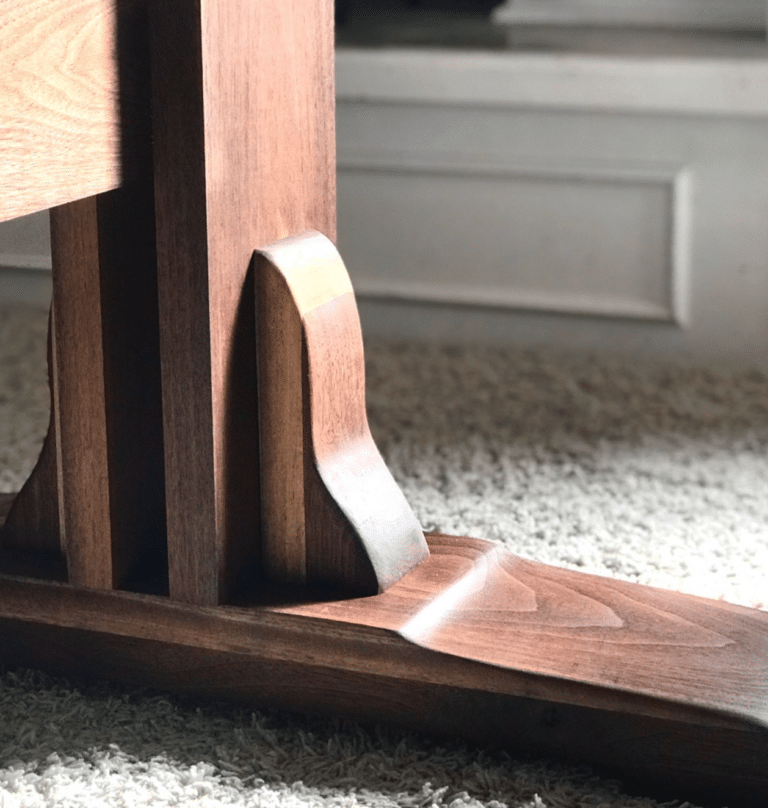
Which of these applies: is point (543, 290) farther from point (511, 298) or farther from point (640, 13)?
point (640, 13)

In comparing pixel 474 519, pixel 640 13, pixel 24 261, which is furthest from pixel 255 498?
pixel 640 13

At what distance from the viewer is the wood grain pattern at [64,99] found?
0.43 m

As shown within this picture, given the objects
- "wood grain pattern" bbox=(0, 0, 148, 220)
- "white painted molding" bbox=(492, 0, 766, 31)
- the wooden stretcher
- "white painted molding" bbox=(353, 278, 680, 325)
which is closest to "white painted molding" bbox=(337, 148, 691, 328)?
"white painted molding" bbox=(353, 278, 680, 325)

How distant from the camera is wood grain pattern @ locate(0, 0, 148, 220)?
1.40ft

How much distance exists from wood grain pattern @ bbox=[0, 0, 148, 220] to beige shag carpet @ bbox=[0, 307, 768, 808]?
9.3 inches

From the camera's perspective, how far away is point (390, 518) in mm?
564

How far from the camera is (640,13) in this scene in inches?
60.5

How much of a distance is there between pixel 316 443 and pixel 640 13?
1.17 meters

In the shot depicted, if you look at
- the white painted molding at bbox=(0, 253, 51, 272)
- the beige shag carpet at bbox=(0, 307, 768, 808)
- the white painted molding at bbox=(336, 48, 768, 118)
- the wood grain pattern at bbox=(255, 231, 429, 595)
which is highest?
the white painted molding at bbox=(336, 48, 768, 118)

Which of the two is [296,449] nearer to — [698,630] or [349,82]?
[698,630]

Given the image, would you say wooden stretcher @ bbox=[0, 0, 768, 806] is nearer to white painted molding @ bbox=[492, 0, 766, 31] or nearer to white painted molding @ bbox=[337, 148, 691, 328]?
white painted molding @ bbox=[337, 148, 691, 328]

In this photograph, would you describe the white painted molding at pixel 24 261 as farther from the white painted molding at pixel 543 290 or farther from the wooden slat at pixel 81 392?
the white painted molding at pixel 543 290

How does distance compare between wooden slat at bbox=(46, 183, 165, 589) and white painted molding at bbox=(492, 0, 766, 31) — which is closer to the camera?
wooden slat at bbox=(46, 183, 165, 589)

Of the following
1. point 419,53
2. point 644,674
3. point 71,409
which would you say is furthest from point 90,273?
point 419,53
